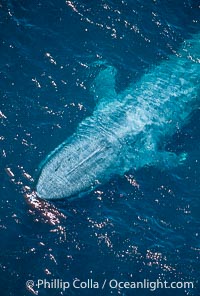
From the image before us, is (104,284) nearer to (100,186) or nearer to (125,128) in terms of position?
(100,186)

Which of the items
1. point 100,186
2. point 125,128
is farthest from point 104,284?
point 125,128

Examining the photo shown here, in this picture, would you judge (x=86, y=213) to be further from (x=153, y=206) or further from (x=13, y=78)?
(x=13, y=78)

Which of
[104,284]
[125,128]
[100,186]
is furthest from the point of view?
[125,128]

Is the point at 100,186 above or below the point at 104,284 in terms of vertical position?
above

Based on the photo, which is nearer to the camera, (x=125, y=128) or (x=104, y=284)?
(x=104, y=284)

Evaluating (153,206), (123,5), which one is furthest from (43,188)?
(123,5)

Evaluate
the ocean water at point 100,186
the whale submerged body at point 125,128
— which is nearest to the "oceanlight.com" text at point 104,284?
the ocean water at point 100,186
